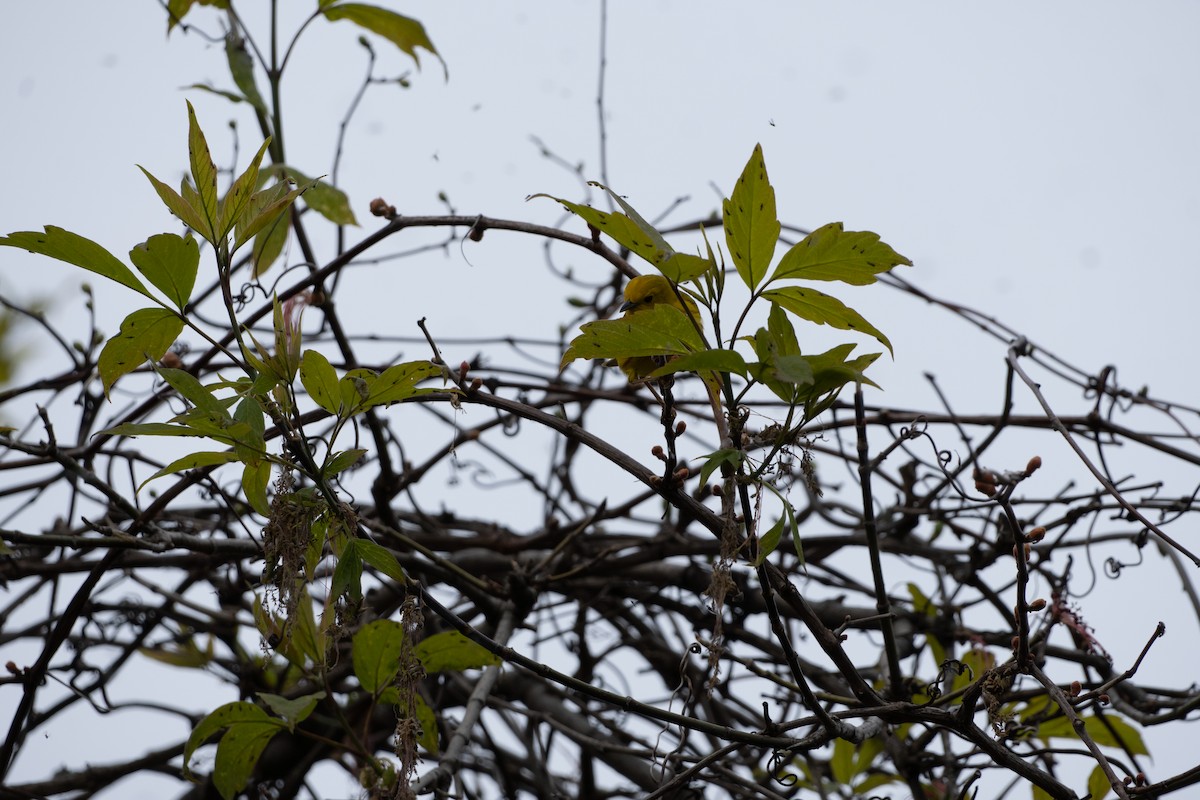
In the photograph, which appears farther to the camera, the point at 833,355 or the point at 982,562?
the point at 982,562

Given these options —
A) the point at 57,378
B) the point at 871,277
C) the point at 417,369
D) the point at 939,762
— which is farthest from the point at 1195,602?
the point at 57,378

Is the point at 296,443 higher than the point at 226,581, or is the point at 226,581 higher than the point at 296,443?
the point at 226,581

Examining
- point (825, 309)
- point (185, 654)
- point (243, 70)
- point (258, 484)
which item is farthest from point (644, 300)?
point (185, 654)

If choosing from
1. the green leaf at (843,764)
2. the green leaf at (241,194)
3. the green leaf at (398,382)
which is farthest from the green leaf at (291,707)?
the green leaf at (843,764)

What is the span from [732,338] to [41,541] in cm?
69

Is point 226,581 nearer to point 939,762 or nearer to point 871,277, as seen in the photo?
point 939,762

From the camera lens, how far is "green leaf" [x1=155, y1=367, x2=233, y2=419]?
26.6 inches

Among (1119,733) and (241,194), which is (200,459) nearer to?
(241,194)

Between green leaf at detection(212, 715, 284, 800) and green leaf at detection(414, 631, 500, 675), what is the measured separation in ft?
0.52

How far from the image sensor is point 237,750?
0.99m

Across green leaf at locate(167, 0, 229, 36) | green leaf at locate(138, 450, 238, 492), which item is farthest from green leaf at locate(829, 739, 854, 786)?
green leaf at locate(167, 0, 229, 36)

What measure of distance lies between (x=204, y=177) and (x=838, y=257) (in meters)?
0.48

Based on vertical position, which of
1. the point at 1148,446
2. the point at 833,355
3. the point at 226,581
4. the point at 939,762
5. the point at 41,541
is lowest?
the point at 939,762

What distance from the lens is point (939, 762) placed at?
122 cm
